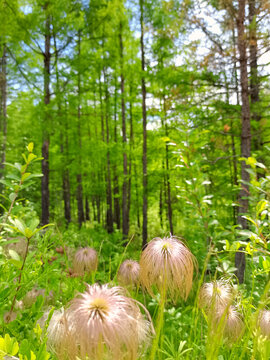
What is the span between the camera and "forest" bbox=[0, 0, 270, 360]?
2.99 ft

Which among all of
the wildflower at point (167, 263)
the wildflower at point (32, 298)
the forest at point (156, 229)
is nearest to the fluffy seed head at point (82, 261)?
the forest at point (156, 229)

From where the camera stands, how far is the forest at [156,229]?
911 mm

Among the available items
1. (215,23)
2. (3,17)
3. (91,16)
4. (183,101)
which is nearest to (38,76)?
(3,17)

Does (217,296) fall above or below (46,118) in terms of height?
below

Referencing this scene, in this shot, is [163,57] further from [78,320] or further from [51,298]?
[78,320]

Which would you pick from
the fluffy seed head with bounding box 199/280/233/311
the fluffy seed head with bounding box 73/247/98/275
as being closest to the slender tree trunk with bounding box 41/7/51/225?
the fluffy seed head with bounding box 73/247/98/275

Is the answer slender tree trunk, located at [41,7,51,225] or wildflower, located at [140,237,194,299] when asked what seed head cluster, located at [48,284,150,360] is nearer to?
wildflower, located at [140,237,194,299]

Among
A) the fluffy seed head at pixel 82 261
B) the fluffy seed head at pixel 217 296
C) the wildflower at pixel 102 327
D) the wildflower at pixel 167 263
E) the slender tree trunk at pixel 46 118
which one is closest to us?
the wildflower at pixel 102 327

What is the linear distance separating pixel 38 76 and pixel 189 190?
7.58 meters

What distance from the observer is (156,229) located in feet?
14.2

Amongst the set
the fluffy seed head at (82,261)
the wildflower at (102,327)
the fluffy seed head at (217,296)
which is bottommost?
the fluffy seed head at (82,261)

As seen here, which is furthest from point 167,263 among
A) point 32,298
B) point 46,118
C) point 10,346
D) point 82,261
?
point 46,118

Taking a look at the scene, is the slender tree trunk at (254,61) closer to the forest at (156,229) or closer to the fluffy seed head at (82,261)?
the forest at (156,229)

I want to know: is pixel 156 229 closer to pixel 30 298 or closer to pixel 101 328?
pixel 30 298
